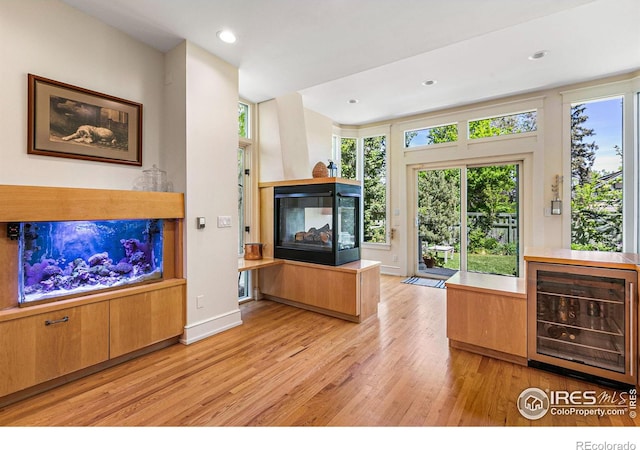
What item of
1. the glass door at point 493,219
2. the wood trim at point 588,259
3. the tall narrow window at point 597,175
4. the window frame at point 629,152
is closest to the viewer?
the wood trim at point 588,259

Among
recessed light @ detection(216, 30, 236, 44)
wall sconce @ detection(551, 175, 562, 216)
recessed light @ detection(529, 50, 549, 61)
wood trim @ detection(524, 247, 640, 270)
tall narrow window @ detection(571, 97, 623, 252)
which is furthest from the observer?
wall sconce @ detection(551, 175, 562, 216)

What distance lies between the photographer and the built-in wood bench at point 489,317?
245 centimetres

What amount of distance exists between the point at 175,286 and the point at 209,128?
158cm

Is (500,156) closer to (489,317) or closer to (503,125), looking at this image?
(503,125)

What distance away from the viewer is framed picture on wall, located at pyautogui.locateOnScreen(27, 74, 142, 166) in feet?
7.56

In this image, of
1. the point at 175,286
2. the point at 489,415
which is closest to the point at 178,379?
the point at 175,286

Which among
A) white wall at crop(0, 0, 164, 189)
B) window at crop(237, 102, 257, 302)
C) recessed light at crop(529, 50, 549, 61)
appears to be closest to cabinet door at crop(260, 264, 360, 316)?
window at crop(237, 102, 257, 302)

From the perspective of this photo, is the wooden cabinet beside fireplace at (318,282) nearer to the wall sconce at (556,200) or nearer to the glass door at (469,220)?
the glass door at (469,220)

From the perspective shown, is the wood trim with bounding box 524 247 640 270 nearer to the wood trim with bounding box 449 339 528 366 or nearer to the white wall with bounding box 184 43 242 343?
the wood trim with bounding box 449 339 528 366

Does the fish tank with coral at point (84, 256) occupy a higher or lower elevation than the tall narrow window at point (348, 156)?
lower

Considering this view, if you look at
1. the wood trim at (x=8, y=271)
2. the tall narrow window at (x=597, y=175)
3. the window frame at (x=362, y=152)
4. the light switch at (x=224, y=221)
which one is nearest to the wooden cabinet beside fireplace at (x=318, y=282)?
the light switch at (x=224, y=221)

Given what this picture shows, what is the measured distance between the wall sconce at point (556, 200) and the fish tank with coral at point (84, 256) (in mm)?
5136

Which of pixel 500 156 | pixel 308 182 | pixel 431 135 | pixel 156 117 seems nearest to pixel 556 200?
pixel 500 156

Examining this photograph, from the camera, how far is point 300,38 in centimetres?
280
